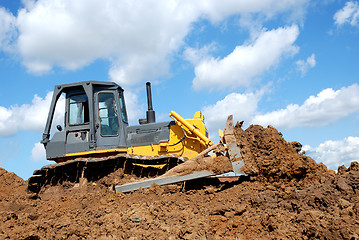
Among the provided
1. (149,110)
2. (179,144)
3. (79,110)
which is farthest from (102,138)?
(179,144)

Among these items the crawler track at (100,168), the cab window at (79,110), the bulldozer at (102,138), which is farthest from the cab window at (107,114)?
the crawler track at (100,168)

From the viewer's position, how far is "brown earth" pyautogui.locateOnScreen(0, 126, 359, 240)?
433cm

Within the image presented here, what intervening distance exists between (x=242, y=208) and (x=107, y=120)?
209 inches

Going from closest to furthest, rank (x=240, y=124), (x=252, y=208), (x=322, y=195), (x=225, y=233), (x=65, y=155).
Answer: (x=225, y=233)
(x=322, y=195)
(x=252, y=208)
(x=240, y=124)
(x=65, y=155)

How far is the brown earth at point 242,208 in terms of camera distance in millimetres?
4332

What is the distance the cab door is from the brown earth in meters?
1.80

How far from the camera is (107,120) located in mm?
9039

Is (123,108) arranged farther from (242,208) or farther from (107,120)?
(242,208)

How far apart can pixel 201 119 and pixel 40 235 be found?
215 inches

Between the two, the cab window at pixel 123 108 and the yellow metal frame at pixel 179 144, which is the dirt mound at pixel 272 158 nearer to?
the yellow metal frame at pixel 179 144

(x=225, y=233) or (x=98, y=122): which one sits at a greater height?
(x=98, y=122)

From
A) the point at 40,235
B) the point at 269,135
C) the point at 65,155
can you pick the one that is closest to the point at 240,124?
the point at 269,135

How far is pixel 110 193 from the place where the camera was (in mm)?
7465

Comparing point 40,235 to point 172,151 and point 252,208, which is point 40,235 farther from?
point 172,151
